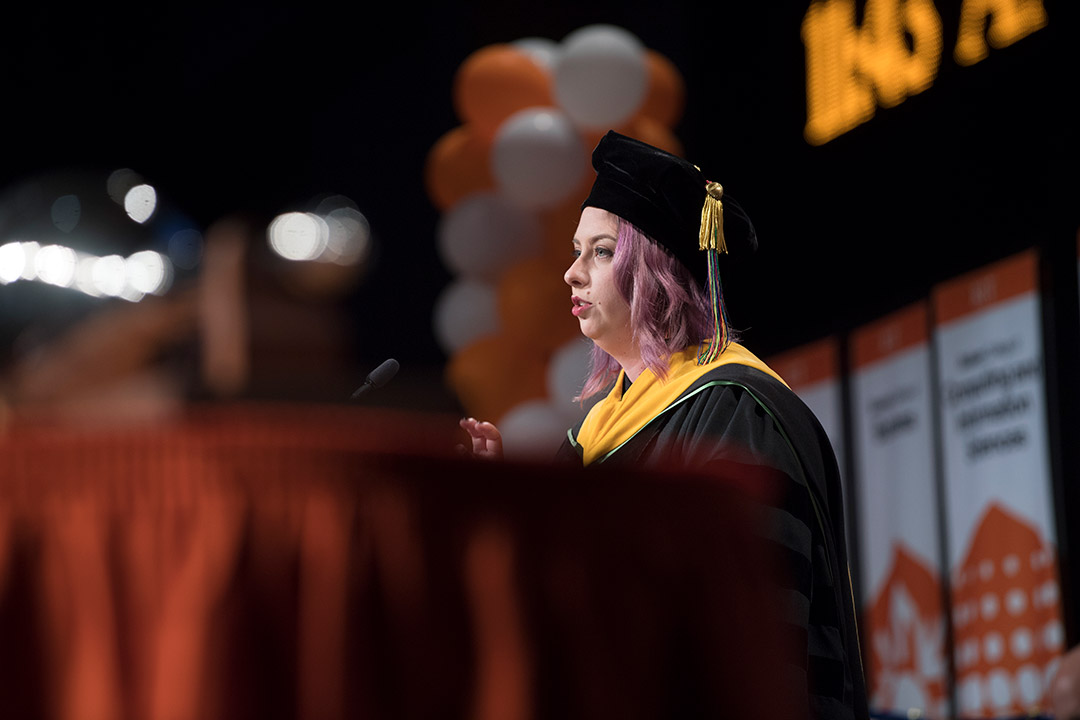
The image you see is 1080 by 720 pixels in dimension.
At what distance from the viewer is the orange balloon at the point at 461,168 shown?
161 inches

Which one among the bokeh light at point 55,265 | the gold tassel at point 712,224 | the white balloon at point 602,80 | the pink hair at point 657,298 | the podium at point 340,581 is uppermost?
the white balloon at point 602,80

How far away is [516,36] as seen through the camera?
18.0 feet

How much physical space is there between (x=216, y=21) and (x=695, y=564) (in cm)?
702

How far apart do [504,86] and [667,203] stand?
239 centimetres

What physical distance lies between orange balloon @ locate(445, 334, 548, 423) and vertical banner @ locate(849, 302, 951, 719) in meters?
1.03

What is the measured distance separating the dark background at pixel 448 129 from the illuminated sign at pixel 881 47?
1.6 inches

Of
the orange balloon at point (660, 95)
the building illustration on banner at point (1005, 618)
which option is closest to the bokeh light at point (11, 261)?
the orange balloon at point (660, 95)

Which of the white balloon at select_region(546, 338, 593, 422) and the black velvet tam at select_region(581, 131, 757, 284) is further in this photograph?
the white balloon at select_region(546, 338, 593, 422)

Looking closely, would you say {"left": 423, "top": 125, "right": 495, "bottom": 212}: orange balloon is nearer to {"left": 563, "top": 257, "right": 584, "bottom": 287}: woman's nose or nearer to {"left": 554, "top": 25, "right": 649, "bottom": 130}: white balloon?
{"left": 554, "top": 25, "right": 649, "bottom": 130}: white balloon

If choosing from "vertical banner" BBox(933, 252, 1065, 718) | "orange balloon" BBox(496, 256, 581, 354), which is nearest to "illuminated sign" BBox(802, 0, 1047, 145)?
"vertical banner" BBox(933, 252, 1065, 718)

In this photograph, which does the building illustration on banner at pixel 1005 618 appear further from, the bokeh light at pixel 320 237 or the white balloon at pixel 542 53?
the bokeh light at pixel 320 237

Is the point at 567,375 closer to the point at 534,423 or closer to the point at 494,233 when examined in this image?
the point at 534,423

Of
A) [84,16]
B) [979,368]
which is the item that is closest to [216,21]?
Result: [84,16]

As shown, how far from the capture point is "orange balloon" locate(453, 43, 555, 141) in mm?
3990
